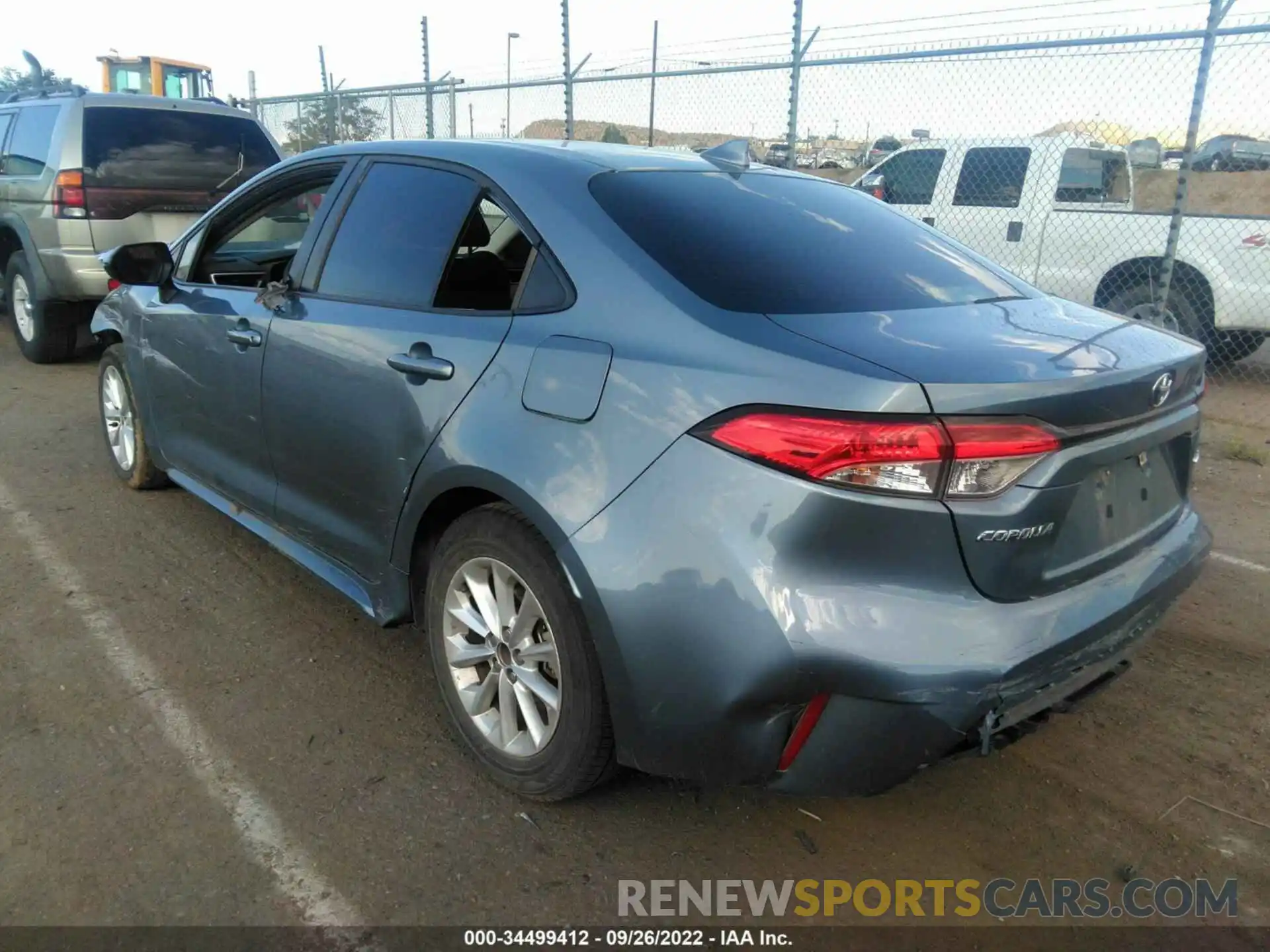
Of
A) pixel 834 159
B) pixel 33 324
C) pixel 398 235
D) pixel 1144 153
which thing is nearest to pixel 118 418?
pixel 398 235

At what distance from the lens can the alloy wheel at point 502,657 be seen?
2537mm

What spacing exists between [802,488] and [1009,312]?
1.02 m

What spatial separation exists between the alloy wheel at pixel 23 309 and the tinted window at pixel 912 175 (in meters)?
7.18

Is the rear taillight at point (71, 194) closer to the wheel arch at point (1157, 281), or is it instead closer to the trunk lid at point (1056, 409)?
the trunk lid at point (1056, 409)

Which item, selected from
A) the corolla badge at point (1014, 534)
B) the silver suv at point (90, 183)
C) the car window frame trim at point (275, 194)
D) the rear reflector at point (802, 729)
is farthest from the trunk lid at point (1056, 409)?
the silver suv at point (90, 183)

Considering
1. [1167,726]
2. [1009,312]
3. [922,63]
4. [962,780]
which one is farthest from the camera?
[922,63]

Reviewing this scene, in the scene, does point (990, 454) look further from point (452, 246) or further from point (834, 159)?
point (834, 159)

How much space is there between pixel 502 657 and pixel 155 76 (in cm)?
1907

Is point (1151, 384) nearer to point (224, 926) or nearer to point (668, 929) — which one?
point (668, 929)

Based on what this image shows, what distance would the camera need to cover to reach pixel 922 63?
7453 millimetres

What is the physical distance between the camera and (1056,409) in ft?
6.91

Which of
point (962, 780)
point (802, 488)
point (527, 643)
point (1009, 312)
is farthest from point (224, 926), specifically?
point (1009, 312)

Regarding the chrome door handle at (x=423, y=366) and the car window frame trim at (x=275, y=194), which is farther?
the car window frame trim at (x=275, y=194)

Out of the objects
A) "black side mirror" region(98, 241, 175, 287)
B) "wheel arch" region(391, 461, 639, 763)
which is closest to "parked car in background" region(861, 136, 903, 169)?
"black side mirror" region(98, 241, 175, 287)
